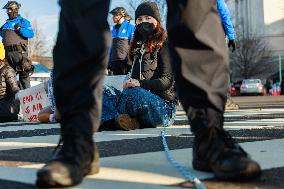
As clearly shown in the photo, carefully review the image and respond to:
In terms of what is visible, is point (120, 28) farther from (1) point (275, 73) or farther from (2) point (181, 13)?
(1) point (275, 73)

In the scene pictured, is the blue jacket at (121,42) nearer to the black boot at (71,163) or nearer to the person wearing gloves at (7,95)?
the person wearing gloves at (7,95)

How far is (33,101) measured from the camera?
702 cm

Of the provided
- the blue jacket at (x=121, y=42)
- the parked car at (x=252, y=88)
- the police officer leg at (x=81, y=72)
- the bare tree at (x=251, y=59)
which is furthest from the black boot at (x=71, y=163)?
the bare tree at (x=251, y=59)

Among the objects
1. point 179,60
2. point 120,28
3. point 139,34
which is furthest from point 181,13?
point 120,28

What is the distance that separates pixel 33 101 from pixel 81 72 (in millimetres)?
5069

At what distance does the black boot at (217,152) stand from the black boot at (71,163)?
40cm

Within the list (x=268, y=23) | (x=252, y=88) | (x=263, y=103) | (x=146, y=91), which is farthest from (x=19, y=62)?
(x=268, y=23)

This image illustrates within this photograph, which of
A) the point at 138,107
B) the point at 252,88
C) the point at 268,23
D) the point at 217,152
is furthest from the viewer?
the point at 268,23

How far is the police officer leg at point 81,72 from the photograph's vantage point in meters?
2.05

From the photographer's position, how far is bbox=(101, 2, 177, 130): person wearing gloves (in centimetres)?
486

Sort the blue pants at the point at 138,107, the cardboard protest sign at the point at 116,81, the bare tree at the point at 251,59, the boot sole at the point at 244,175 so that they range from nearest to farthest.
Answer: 1. the boot sole at the point at 244,175
2. the blue pants at the point at 138,107
3. the cardboard protest sign at the point at 116,81
4. the bare tree at the point at 251,59

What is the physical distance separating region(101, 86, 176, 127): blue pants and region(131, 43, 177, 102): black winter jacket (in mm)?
105

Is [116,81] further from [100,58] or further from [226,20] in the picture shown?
[100,58]

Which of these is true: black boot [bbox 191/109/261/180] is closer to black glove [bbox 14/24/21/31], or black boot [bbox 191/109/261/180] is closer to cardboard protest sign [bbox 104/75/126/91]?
cardboard protest sign [bbox 104/75/126/91]
